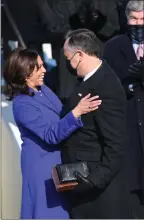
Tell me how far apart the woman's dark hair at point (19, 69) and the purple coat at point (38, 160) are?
2.0 inches

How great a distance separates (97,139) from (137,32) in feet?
3.70

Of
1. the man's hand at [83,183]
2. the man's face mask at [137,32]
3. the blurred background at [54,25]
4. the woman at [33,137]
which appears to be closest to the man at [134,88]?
the man's face mask at [137,32]

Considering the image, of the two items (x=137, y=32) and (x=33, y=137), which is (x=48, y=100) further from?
(x=137, y=32)

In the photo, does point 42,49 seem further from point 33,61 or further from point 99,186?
point 99,186

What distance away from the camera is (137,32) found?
328 cm

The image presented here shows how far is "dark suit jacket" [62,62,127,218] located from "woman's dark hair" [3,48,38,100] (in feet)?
0.95

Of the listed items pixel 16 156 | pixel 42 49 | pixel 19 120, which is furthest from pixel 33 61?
pixel 42 49

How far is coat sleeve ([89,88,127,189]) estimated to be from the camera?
2357 millimetres

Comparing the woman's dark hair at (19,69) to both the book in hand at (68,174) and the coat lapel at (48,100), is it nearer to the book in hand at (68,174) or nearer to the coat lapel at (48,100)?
the coat lapel at (48,100)

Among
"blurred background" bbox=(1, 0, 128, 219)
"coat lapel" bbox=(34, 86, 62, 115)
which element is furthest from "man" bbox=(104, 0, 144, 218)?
"blurred background" bbox=(1, 0, 128, 219)

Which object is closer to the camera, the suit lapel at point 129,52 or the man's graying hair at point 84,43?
the man's graying hair at point 84,43

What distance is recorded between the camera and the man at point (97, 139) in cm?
237

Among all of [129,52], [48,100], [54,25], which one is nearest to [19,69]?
[48,100]

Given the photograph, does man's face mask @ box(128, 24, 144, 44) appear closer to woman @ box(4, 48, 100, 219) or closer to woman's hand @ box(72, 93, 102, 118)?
woman @ box(4, 48, 100, 219)
